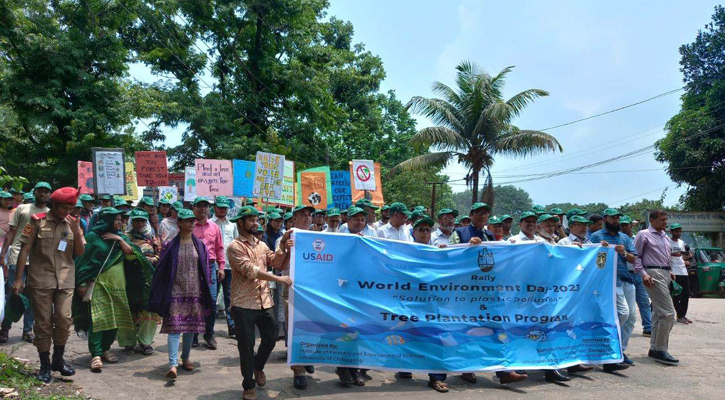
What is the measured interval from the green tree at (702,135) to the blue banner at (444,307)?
A: 22.8 m

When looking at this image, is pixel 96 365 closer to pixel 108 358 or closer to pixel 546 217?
pixel 108 358

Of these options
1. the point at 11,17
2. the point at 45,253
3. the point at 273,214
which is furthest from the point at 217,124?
the point at 45,253

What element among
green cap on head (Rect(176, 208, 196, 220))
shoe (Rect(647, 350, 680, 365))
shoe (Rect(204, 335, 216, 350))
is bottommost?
shoe (Rect(647, 350, 680, 365))

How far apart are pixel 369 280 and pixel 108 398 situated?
107 inches

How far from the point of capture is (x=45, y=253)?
233 inches

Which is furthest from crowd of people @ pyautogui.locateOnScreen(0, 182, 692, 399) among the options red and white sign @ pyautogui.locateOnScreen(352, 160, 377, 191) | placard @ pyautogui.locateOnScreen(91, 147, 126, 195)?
red and white sign @ pyautogui.locateOnScreen(352, 160, 377, 191)

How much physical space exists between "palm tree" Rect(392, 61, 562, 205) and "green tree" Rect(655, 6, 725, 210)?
33.1 feet

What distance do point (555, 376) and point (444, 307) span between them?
4.97ft

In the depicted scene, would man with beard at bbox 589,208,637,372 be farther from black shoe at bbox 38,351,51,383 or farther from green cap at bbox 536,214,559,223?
black shoe at bbox 38,351,51,383

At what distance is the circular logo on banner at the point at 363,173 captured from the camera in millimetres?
14656

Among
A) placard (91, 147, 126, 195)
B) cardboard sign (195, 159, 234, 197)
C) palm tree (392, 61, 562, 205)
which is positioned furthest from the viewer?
palm tree (392, 61, 562, 205)

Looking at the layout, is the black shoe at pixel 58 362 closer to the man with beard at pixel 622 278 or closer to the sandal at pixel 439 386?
the sandal at pixel 439 386

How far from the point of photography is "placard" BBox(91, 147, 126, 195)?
34.6 feet

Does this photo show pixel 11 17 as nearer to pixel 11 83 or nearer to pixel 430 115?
pixel 11 83
